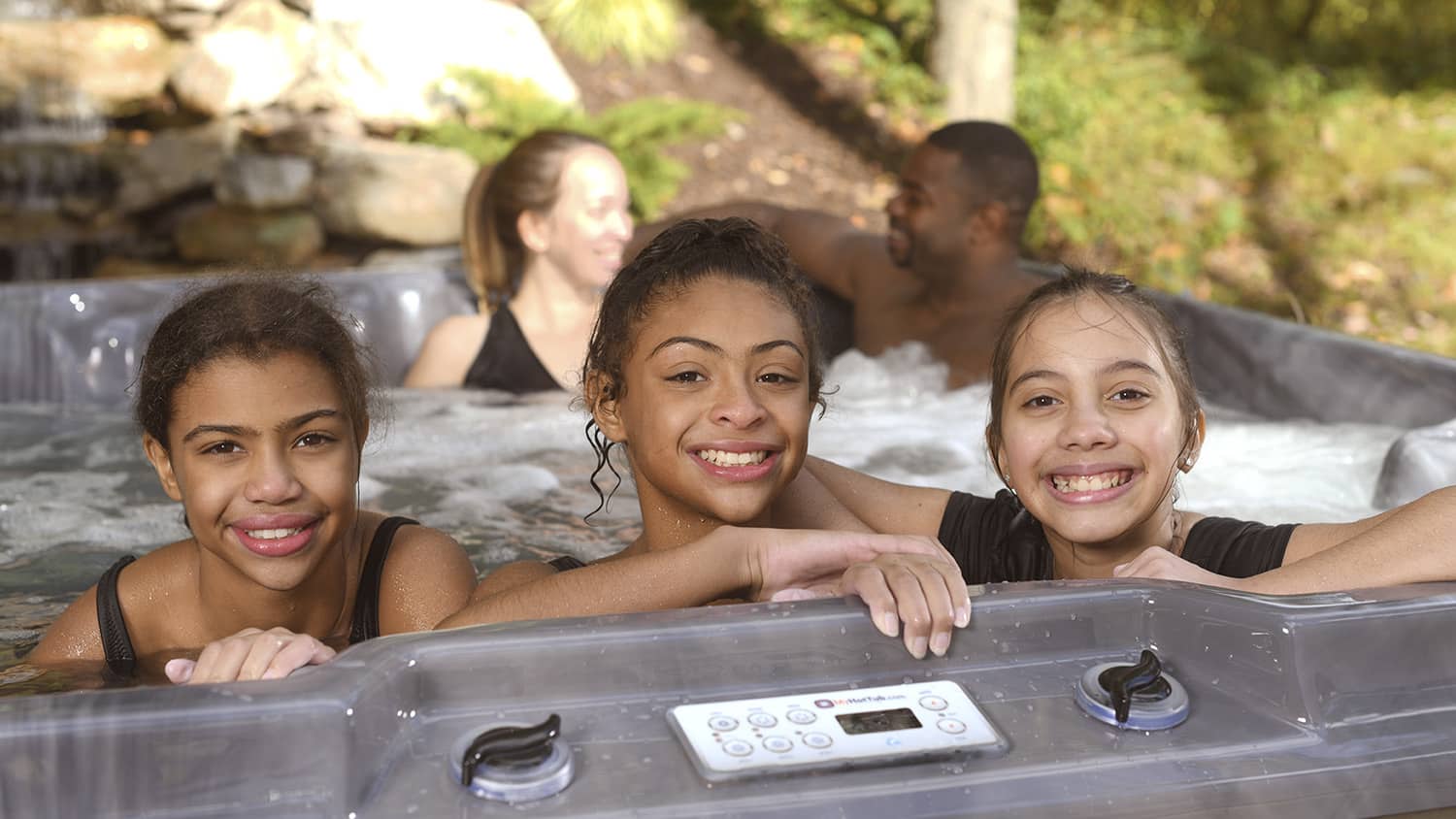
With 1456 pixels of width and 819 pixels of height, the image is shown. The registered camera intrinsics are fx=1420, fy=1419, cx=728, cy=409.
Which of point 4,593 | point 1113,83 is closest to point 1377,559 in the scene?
point 4,593

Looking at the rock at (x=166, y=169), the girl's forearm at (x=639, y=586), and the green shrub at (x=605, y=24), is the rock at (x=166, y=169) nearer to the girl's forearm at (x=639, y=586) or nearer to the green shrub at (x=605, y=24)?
the green shrub at (x=605, y=24)

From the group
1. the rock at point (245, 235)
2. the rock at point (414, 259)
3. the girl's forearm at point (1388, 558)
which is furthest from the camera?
the rock at point (245, 235)

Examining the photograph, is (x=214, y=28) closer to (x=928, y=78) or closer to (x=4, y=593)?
(x=928, y=78)

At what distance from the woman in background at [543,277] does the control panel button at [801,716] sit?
258cm

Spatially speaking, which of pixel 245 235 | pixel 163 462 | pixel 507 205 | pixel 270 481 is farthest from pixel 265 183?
pixel 270 481

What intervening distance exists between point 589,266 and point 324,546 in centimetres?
203

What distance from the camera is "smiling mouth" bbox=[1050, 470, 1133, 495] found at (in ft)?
6.27

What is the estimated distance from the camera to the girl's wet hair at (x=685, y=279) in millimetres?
1940

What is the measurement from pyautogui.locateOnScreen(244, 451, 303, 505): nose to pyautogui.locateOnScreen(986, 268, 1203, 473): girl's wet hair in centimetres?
97

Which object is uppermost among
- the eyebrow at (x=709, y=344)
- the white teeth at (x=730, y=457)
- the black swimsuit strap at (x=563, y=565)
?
the eyebrow at (x=709, y=344)

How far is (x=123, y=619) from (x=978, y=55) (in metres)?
5.94

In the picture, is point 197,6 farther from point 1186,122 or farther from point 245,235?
point 1186,122

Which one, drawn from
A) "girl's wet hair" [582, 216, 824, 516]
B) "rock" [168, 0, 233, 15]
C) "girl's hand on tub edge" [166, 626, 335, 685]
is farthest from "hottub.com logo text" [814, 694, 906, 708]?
"rock" [168, 0, 233, 15]

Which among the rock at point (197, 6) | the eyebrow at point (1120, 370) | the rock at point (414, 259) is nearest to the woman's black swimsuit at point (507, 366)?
the rock at point (414, 259)
